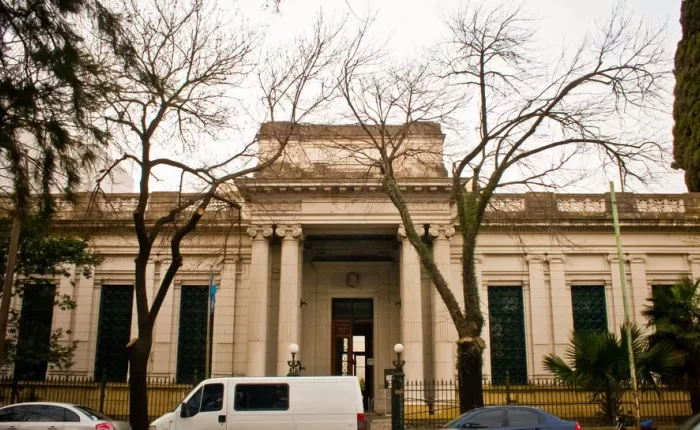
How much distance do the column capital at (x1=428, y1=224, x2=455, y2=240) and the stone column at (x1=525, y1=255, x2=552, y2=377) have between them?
4.77 metres

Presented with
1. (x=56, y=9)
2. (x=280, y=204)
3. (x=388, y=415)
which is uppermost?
(x=280, y=204)

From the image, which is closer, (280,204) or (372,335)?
(280,204)

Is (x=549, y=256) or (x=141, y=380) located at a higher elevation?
(x=549, y=256)

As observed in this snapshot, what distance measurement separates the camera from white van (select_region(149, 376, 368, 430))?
579 inches

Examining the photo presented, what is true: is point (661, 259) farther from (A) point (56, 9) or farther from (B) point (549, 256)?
(A) point (56, 9)

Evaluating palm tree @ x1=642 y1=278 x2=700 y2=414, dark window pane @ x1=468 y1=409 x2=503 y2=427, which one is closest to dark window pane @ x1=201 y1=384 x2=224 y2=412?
dark window pane @ x1=468 y1=409 x2=503 y2=427

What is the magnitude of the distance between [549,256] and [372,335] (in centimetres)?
833

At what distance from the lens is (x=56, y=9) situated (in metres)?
7.93

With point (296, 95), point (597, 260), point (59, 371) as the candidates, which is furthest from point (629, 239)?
point (59, 371)

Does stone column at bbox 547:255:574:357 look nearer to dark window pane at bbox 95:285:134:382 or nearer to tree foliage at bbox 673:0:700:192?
tree foliage at bbox 673:0:700:192

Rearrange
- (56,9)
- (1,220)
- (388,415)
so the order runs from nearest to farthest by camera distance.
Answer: (56,9)
(1,220)
(388,415)

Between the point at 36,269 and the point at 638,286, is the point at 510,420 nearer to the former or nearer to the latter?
the point at 638,286

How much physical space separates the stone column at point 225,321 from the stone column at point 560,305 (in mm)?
13385

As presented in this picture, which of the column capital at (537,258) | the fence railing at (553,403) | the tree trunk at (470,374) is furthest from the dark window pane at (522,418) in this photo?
the column capital at (537,258)
